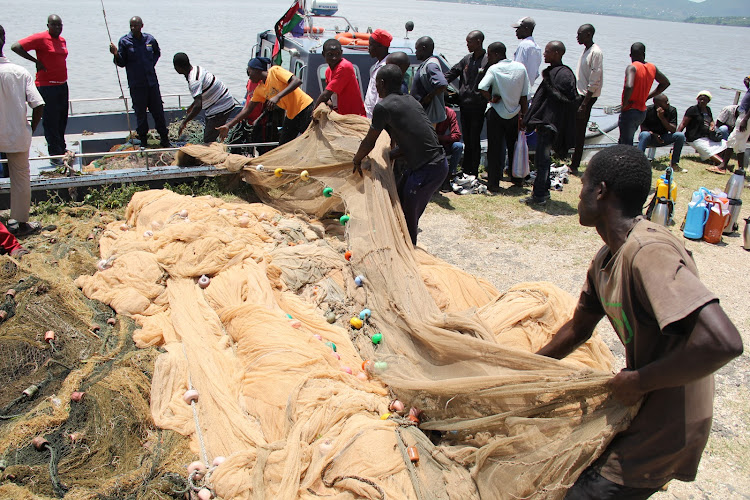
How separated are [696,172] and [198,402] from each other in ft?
31.7

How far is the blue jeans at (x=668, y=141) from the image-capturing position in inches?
385

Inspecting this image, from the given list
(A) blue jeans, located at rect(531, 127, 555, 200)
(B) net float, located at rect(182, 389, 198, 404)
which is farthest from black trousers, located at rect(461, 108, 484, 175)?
(B) net float, located at rect(182, 389, 198, 404)

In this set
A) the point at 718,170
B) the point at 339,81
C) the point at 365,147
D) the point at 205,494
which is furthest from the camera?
the point at 718,170

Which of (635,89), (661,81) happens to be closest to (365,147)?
(635,89)

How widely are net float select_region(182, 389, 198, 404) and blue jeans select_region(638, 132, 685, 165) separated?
9.02 metres

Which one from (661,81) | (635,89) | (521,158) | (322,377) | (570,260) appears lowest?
(570,260)

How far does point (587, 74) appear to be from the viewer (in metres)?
9.06

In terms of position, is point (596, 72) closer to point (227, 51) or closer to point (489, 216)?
point (489, 216)

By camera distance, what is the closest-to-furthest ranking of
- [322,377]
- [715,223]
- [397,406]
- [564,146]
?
1. [397,406]
2. [322,377]
3. [715,223]
4. [564,146]

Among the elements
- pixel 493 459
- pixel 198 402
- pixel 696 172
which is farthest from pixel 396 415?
pixel 696 172

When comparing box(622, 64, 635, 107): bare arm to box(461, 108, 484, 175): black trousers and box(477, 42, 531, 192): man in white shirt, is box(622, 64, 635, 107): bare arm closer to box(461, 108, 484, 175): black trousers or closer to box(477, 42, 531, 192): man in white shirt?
box(477, 42, 531, 192): man in white shirt

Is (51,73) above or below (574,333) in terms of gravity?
above

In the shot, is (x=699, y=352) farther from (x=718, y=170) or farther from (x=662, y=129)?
(x=718, y=170)

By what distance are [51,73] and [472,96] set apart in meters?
5.92
